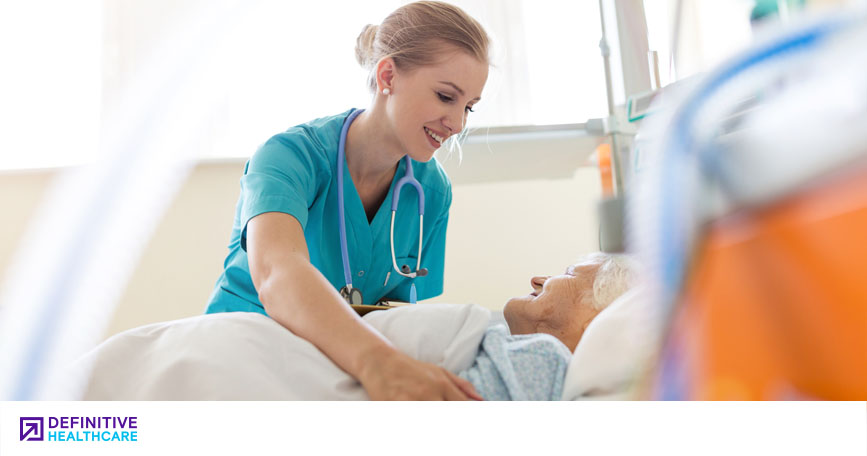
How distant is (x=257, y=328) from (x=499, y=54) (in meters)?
0.69

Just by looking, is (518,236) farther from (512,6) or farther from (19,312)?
(19,312)

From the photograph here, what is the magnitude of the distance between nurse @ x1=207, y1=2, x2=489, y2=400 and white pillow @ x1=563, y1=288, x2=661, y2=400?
1.14ft

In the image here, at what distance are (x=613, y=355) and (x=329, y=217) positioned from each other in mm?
554

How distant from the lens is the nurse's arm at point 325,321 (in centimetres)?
60

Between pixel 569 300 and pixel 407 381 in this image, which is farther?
pixel 569 300

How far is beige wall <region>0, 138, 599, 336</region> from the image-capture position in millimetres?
1023

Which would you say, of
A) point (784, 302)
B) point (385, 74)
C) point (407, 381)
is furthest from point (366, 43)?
point (784, 302)

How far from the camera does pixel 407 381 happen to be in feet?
1.95

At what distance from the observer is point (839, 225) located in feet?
1.62

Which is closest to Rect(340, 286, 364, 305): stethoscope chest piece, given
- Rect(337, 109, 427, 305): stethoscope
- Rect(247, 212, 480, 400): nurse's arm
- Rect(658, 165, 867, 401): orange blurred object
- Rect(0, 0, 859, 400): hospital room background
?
Rect(337, 109, 427, 305): stethoscope

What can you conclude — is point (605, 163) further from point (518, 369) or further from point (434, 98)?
point (518, 369)

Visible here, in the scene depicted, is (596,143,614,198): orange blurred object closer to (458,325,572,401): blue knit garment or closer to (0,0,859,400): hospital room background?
(0,0,859,400): hospital room background
